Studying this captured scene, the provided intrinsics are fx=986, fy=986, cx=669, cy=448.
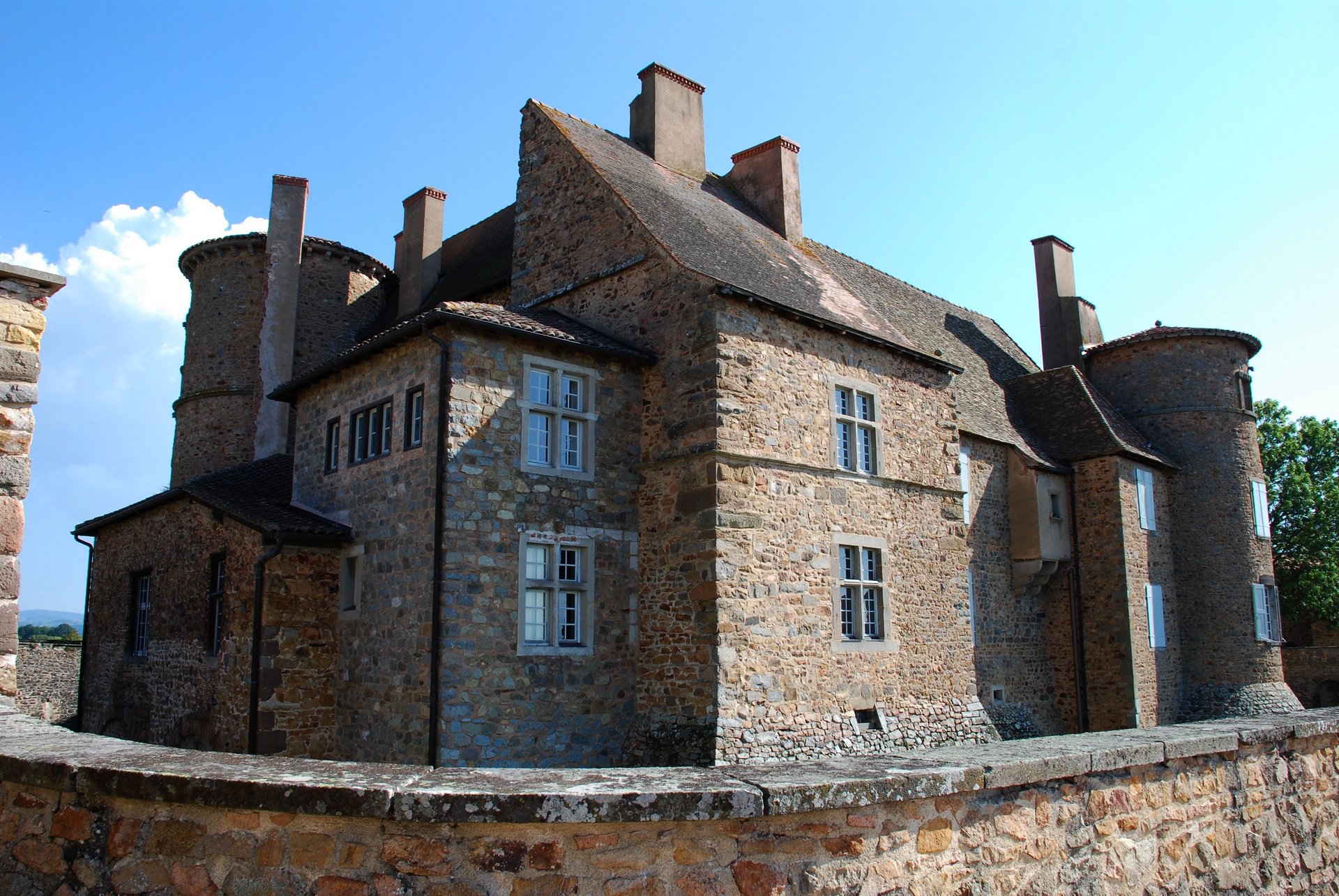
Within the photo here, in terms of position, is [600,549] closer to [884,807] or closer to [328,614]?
[328,614]

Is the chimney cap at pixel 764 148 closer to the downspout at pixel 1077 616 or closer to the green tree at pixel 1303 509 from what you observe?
the downspout at pixel 1077 616

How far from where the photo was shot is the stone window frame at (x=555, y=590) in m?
13.3

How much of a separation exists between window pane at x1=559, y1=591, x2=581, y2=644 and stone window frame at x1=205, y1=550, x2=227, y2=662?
5.68m

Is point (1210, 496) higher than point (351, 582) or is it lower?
higher

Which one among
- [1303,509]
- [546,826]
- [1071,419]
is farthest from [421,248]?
[1303,509]

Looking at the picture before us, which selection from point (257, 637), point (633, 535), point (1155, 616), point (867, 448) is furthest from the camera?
point (1155, 616)

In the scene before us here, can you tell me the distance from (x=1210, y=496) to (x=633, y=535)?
17147mm

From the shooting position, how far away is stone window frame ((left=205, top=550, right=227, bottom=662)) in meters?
15.6

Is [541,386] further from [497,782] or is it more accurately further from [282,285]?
[282,285]

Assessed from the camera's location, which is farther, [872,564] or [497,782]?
[872,564]

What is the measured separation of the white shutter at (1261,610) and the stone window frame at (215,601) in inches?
903

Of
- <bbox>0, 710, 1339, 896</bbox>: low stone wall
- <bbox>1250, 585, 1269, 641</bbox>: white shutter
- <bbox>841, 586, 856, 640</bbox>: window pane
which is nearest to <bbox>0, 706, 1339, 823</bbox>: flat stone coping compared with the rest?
<bbox>0, 710, 1339, 896</bbox>: low stone wall

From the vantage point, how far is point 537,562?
13.6 metres

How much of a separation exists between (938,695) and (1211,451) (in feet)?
42.8
